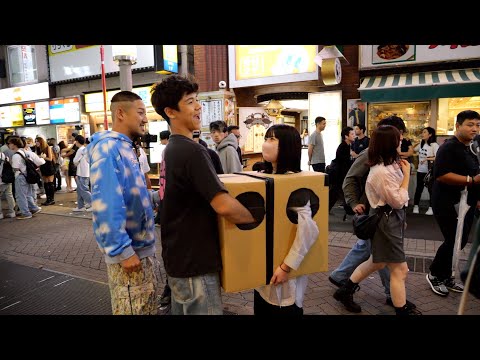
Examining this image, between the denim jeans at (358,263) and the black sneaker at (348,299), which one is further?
the denim jeans at (358,263)

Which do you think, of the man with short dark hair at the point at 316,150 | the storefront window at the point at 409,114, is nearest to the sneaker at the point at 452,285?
the man with short dark hair at the point at 316,150

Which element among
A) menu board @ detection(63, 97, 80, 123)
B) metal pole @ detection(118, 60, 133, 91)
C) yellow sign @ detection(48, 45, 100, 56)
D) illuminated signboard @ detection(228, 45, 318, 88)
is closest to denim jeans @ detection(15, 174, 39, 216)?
metal pole @ detection(118, 60, 133, 91)

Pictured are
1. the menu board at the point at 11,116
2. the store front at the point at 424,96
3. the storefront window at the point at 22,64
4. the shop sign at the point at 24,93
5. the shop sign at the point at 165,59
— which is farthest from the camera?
the menu board at the point at 11,116

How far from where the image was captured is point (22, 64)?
1781 centimetres


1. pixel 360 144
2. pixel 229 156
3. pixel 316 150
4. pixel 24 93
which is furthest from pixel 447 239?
pixel 24 93

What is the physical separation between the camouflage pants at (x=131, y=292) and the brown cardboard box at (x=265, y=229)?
0.59m

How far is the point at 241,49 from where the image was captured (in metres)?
11.6

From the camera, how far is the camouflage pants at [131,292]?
2.19 m

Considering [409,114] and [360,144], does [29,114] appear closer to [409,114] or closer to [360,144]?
[360,144]

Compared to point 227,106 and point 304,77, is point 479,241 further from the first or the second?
point 227,106

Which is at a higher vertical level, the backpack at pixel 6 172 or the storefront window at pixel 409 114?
the storefront window at pixel 409 114

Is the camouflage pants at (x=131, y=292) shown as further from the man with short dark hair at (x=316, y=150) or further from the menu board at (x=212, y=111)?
the menu board at (x=212, y=111)

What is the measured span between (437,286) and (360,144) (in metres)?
5.31
